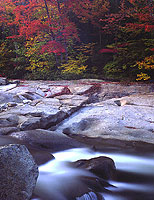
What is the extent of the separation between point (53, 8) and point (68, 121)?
11.1 meters

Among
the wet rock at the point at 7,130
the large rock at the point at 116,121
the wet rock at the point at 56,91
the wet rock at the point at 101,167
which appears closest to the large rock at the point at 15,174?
the wet rock at the point at 101,167

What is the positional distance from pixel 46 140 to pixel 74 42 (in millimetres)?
11209

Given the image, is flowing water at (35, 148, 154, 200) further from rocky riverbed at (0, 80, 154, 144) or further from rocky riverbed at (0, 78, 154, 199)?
rocky riverbed at (0, 80, 154, 144)

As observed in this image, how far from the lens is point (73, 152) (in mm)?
3795

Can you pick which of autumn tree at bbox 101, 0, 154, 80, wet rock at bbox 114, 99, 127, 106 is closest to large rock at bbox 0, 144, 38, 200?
wet rock at bbox 114, 99, 127, 106

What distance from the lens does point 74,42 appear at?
550 inches

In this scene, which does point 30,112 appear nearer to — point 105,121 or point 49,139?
point 49,139

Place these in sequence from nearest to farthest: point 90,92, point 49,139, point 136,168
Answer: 1. point 136,168
2. point 49,139
3. point 90,92

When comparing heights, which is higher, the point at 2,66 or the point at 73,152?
the point at 2,66

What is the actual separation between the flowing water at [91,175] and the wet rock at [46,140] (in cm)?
19

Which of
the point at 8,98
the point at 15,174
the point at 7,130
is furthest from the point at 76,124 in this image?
the point at 8,98

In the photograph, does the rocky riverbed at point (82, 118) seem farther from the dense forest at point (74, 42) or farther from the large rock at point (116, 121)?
the dense forest at point (74, 42)

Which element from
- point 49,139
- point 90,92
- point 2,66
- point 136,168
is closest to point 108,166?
point 136,168

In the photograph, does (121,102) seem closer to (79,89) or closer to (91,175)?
(79,89)
